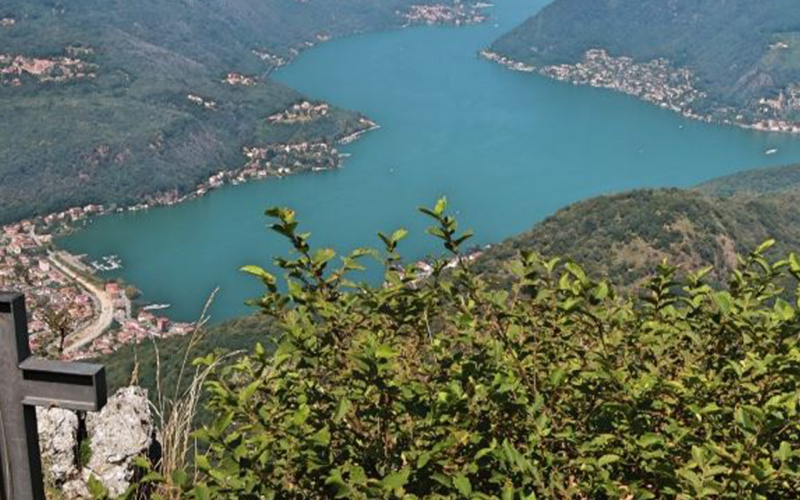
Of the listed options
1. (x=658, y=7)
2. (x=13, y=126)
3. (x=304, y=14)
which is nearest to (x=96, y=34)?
(x=13, y=126)

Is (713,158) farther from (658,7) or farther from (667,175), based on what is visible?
(658,7)

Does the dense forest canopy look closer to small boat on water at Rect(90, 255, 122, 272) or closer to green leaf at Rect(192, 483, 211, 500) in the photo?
small boat on water at Rect(90, 255, 122, 272)

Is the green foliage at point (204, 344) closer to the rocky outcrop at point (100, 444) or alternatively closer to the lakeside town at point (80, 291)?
the lakeside town at point (80, 291)

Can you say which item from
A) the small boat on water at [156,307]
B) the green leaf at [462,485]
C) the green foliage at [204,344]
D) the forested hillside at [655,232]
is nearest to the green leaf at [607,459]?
the green leaf at [462,485]

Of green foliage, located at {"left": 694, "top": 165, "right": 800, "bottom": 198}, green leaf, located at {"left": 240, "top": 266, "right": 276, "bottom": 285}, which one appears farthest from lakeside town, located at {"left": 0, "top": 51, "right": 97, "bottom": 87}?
green leaf, located at {"left": 240, "top": 266, "right": 276, "bottom": 285}

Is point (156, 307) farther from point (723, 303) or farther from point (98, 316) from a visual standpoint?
point (723, 303)
